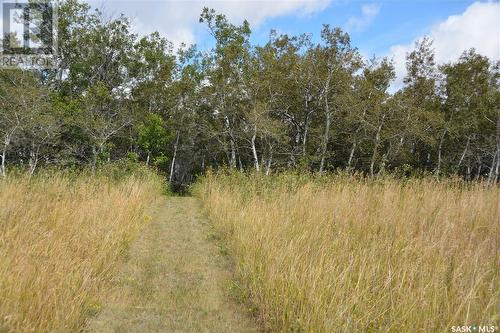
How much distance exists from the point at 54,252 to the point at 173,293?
1.40 metres

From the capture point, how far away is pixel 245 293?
3.90 meters

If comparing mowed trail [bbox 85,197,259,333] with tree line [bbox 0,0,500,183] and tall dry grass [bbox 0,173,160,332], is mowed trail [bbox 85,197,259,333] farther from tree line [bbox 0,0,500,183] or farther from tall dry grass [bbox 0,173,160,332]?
tree line [bbox 0,0,500,183]

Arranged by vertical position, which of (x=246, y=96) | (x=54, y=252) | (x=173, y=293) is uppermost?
(x=246, y=96)

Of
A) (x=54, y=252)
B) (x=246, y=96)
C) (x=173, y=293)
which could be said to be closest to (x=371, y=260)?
(x=173, y=293)

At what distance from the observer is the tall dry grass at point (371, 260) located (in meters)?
2.62

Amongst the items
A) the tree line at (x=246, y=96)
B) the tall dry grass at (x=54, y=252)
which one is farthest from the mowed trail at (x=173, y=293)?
the tree line at (x=246, y=96)

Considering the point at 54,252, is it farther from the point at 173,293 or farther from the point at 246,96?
the point at 246,96

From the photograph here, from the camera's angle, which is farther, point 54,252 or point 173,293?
point 173,293

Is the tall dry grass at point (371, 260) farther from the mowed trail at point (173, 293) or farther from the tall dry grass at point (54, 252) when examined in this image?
the tall dry grass at point (54, 252)

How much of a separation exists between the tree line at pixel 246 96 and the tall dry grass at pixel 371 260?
14.7 m

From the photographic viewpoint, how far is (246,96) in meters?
22.2

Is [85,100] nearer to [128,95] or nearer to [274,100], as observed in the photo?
[128,95]

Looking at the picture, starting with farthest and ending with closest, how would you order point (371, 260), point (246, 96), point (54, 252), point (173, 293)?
1. point (246, 96)
2. point (173, 293)
3. point (54, 252)
4. point (371, 260)

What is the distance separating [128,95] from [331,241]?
23688 mm
